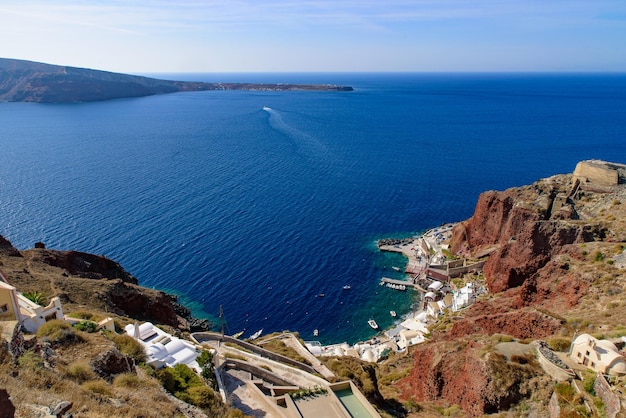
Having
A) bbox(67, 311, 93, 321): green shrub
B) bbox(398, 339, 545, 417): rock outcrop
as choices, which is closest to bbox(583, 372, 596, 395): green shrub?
bbox(398, 339, 545, 417): rock outcrop

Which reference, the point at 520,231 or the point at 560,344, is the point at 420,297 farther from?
the point at 560,344

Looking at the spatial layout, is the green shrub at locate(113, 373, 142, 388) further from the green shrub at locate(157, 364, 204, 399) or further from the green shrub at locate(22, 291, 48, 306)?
the green shrub at locate(22, 291, 48, 306)

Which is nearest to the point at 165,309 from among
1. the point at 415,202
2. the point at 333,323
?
the point at 333,323

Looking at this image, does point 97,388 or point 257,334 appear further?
point 257,334

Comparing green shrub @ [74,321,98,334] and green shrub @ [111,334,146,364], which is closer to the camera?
green shrub @ [111,334,146,364]

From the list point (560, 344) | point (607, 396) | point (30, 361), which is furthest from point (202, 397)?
point (560, 344)

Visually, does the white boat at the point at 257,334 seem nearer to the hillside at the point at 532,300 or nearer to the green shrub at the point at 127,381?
the hillside at the point at 532,300
